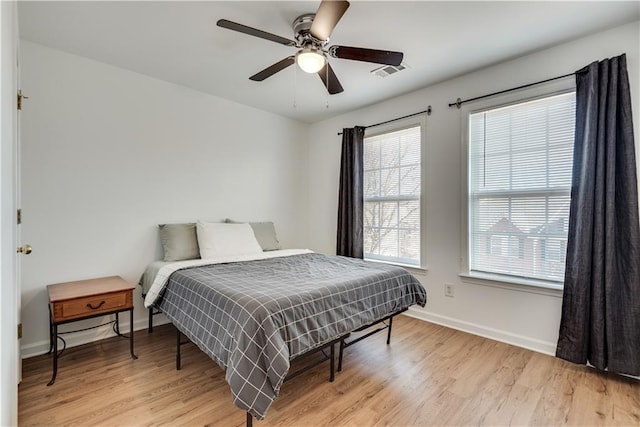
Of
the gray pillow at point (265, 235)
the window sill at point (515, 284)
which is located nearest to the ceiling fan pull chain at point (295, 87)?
the gray pillow at point (265, 235)

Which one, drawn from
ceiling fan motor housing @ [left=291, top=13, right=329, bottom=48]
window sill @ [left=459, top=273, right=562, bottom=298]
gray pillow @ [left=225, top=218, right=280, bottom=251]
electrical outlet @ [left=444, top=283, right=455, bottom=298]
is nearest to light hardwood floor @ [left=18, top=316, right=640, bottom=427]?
window sill @ [left=459, top=273, right=562, bottom=298]

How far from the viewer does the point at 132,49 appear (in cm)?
250

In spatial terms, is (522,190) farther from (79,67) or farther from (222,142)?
(79,67)

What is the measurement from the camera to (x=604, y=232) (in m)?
2.11

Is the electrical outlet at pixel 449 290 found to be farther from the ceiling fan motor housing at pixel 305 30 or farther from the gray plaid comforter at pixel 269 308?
the ceiling fan motor housing at pixel 305 30

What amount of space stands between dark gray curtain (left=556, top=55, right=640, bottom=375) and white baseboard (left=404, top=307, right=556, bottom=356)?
0.65 ft

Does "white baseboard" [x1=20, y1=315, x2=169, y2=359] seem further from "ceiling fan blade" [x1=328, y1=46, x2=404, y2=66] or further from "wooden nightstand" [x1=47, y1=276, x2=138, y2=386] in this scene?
"ceiling fan blade" [x1=328, y1=46, x2=404, y2=66]

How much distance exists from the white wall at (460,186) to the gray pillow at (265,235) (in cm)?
180

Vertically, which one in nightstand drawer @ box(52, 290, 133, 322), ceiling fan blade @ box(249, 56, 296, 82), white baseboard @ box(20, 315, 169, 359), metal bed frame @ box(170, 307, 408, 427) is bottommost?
white baseboard @ box(20, 315, 169, 359)

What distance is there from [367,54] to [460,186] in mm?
1698

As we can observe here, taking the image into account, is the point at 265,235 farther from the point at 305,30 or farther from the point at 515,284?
the point at 515,284

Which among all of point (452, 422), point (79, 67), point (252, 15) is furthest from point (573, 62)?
point (79, 67)

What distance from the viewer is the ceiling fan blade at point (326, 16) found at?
153cm

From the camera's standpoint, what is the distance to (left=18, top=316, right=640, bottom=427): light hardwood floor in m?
1.68
